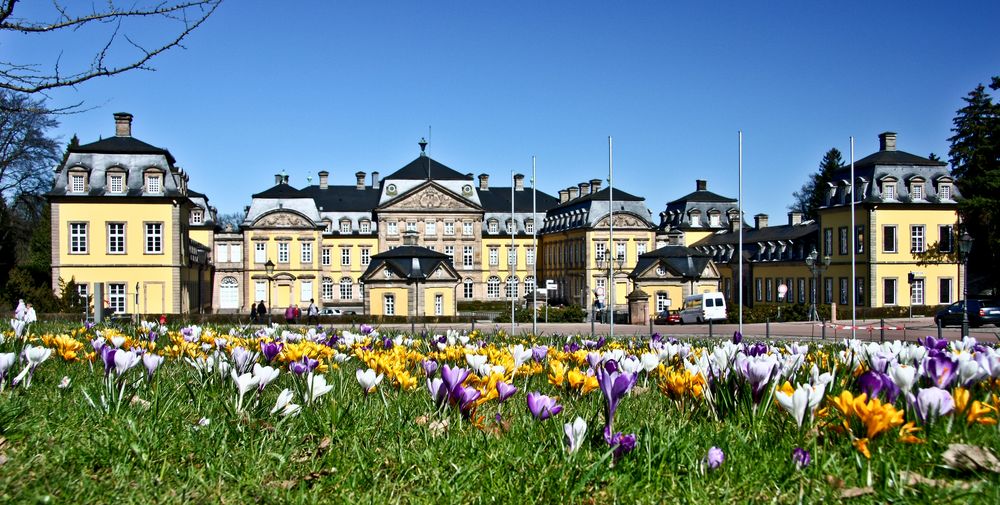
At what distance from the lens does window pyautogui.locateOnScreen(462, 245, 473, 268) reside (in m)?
85.4

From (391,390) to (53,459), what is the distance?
7.21 ft

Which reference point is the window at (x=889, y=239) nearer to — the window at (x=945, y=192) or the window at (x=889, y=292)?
the window at (x=889, y=292)

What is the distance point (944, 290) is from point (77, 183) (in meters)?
49.1

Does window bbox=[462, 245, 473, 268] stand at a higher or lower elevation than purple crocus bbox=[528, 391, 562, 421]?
higher

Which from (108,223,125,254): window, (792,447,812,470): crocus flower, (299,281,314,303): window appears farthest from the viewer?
(299,281,314,303): window

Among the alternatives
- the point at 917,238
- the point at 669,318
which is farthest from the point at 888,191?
the point at 669,318

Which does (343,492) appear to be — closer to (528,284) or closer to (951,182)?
(951,182)

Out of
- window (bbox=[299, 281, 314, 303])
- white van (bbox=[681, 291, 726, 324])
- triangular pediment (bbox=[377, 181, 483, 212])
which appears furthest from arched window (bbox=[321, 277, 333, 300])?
white van (bbox=[681, 291, 726, 324])

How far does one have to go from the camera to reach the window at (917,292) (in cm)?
5569

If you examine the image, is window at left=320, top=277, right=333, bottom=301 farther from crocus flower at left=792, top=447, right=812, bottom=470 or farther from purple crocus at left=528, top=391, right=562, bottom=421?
crocus flower at left=792, top=447, right=812, bottom=470

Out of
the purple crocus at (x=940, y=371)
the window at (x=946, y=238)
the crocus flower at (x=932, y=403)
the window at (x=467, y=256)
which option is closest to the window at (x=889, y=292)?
the window at (x=946, y=238)

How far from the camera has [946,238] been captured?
184 feet

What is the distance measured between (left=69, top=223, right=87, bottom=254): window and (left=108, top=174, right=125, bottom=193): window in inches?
92.1

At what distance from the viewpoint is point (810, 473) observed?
3.53 m
